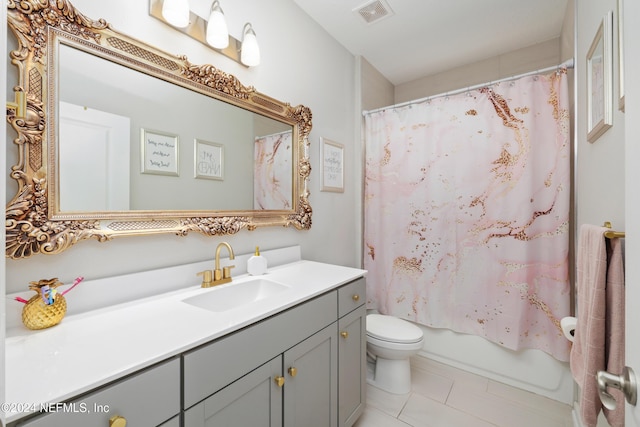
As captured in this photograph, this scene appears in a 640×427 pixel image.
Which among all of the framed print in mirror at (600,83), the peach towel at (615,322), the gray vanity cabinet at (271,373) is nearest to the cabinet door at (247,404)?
the gray vanity cabinet at (271,373)

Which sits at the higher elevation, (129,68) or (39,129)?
(129,68)

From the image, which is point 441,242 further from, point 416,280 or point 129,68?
point 129,68

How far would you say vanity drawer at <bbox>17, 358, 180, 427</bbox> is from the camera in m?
0.56

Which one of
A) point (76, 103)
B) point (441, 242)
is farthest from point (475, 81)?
point (76, 103)

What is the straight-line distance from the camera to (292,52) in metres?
1.83

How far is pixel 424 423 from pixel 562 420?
0.81 metres

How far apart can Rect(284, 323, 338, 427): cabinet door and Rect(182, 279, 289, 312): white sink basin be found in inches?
11.6

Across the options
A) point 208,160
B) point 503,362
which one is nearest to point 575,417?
point 503,362

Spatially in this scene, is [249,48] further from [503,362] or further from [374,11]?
[503,362]

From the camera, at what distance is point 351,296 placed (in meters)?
1.46

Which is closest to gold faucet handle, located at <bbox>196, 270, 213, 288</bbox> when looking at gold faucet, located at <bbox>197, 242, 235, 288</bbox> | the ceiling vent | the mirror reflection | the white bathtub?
gold faucet, located at <bbox>197, 242, 235, 288</bbox>

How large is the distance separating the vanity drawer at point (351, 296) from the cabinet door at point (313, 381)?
4.1 inches

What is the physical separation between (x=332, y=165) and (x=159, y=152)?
4.18 ft

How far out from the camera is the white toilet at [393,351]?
1771mm
